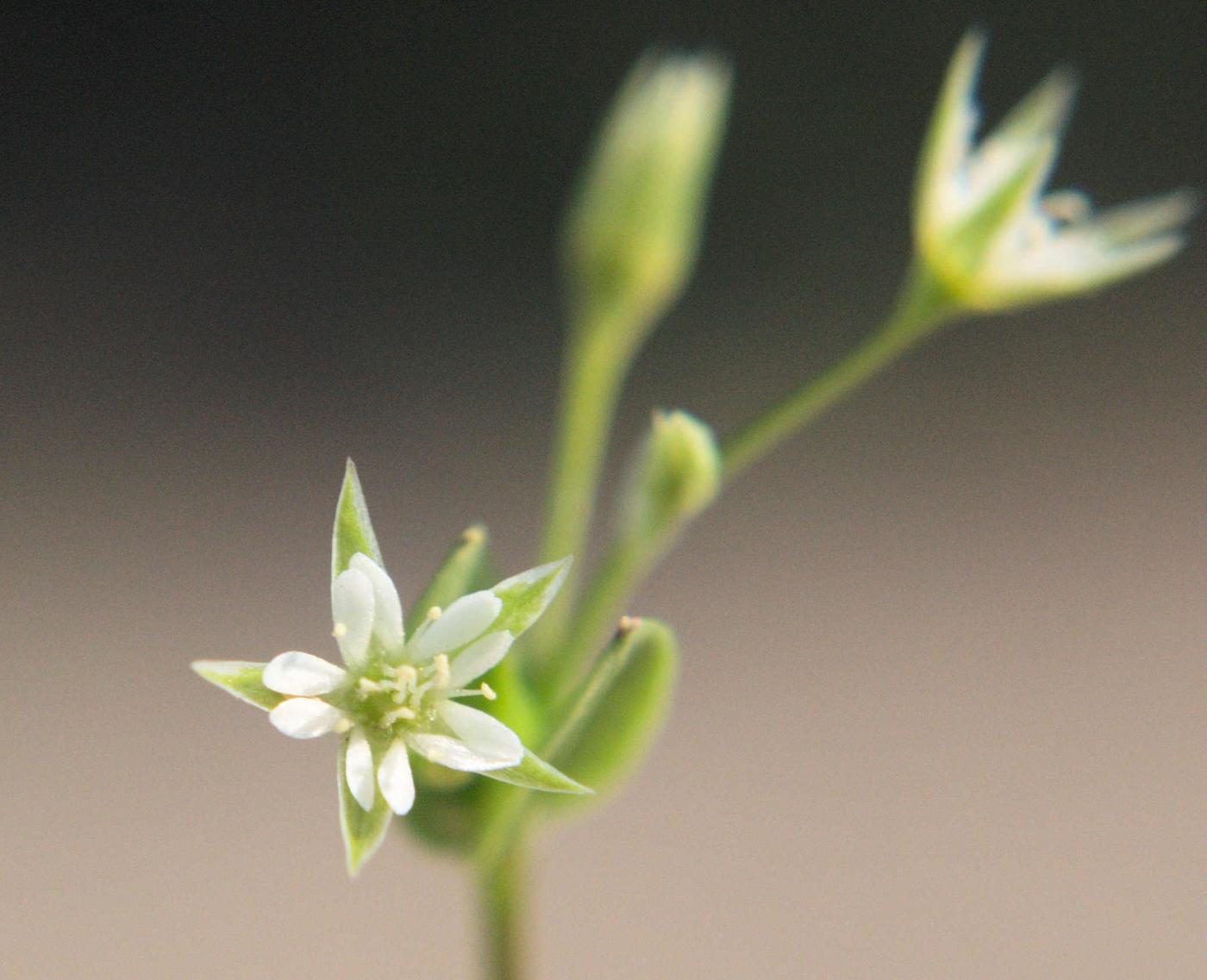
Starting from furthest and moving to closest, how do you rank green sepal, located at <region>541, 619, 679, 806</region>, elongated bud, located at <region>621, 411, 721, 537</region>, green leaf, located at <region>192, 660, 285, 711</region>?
elongated bud, located at <region>621, 411, 721, 537</region> → green sepal, located at <region>541, 619, 679, 806</region> → green leaf, located at <region>192, 660, 285, 711</region>

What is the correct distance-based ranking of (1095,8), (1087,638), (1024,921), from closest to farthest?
(1024,921) < (1087,638) < (1095,8)

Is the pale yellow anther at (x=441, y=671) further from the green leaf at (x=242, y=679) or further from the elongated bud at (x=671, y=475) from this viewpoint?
the elongated bud at (x=671, y=475)

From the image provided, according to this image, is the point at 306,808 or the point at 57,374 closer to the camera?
the point at 306,808

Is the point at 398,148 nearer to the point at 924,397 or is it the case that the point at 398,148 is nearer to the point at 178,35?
the point at 178,35

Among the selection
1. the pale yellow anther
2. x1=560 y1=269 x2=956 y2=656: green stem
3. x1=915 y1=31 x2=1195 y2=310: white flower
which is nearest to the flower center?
the pale yellow anther

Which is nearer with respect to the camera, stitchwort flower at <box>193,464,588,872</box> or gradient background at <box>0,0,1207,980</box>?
stitchwort flower at <box>193,464,588,872</box>

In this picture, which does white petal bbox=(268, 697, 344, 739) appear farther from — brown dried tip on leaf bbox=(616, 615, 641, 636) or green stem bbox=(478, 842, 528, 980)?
green stem bbox=(478, 842, 528, 980)

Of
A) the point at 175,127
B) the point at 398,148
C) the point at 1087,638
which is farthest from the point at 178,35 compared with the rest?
the point at 1087,638

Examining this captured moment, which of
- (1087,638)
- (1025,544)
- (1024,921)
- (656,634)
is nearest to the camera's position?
(656,634)
